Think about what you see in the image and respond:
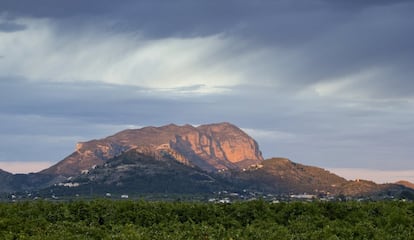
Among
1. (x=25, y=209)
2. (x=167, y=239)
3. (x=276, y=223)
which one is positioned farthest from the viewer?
(x=25, y=209)

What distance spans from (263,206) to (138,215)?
9.61 m

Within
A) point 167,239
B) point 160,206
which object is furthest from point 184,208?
point 167,239

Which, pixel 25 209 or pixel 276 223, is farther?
pixel 25 209

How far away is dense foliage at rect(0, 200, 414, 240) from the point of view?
35.7 meters

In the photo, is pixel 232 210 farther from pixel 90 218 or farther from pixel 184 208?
pixel 90 218

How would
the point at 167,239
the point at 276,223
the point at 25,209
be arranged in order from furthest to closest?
the point at 25,209 < the point at 276,223 < the point at 167,239

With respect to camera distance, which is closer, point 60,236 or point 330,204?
point 60,236

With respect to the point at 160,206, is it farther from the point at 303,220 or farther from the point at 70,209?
the point at 303,220

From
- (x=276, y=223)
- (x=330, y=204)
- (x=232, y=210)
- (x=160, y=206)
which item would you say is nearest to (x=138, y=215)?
(x=160, y=206)

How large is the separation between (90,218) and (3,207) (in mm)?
6911

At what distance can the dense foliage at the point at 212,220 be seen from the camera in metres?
A: 35.7

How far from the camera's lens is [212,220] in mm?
43188

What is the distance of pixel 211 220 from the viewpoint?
142 feet

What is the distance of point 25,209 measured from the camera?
146 feet
